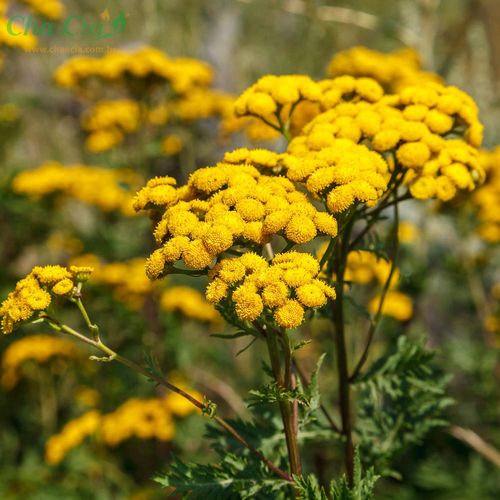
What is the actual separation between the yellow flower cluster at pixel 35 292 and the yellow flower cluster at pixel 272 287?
48 cm

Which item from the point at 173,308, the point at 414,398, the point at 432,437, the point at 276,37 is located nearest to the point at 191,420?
the point at 173,308

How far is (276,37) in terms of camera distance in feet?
59.2

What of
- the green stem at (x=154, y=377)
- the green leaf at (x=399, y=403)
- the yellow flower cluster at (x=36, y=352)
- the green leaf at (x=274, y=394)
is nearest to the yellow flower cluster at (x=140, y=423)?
the yellow flower cluster at (x=36, y=352)

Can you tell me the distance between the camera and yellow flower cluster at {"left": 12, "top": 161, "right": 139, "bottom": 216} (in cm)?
555

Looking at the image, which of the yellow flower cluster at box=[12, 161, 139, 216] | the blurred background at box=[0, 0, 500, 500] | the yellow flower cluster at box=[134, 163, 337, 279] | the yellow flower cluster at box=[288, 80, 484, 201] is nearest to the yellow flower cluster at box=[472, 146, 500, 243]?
the blurred background at box=[0, 0, 500, 500]

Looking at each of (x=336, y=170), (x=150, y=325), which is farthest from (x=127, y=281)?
(x=336, y=170)

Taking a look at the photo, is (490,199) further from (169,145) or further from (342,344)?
(169,145)

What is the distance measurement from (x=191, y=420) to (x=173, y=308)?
0.87 meters

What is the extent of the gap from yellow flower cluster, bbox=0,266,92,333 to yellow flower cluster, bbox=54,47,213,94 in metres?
3.21

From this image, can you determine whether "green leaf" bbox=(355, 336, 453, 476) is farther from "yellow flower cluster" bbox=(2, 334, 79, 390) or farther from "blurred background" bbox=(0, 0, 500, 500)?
"yellow flower cluster" bbox=(2, 334, 79, 390)

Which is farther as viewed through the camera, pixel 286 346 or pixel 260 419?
pixel 260 419

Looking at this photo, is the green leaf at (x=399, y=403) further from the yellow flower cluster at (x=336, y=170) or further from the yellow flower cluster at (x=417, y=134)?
the yellow flower cluster at (x=336, y=170)

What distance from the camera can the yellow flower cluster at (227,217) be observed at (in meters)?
1.89

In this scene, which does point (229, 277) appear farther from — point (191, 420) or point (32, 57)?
point (32, 57)
